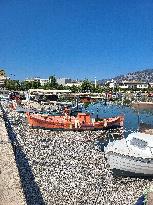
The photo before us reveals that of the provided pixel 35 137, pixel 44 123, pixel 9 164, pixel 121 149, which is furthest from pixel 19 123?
pixel 9 164

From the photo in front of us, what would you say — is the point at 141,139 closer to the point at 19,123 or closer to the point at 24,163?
the point at 24,163

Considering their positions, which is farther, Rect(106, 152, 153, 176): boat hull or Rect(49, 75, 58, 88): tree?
Rect(49, 75, 58, 88): tree

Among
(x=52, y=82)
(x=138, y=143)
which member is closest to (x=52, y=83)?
(x=52, y=82)

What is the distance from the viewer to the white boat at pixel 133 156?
78.4ft

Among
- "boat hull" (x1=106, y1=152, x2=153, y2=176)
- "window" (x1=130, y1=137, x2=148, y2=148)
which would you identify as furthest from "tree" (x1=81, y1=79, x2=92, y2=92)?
"boat hull" (x1=106, y1=152, x2=153, y2=176)

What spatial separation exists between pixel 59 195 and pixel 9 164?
3.00 meters

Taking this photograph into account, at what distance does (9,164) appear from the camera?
20250 millimetres

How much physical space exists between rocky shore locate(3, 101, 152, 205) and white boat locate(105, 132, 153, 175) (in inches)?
24.5

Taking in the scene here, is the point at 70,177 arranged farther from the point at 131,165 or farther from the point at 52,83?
the point at 52,83

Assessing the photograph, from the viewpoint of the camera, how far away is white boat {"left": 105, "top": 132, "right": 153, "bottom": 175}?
941 inches

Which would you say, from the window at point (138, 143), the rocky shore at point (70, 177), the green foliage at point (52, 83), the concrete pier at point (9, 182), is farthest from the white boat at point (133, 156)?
the green foliage at point (52, 83)

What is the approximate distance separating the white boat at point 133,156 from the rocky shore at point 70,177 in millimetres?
622

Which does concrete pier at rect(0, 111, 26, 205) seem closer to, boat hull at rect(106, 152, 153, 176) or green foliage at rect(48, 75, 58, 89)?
boat hull at rect(106, 152, 153, 176)

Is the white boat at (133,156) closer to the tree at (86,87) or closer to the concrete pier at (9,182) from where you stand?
the concrete pier at (9,182)
